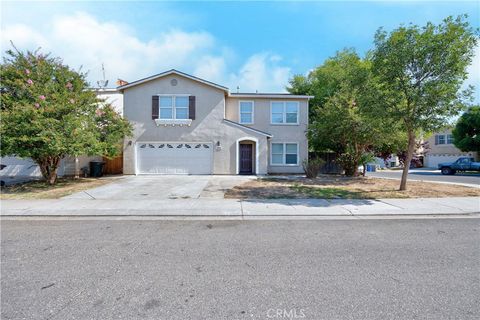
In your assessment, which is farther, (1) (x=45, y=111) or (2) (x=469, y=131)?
(2) (x=469, y=131)

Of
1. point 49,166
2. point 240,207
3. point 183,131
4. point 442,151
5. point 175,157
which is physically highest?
point 183,131

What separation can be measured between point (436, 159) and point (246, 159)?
98.9 ft

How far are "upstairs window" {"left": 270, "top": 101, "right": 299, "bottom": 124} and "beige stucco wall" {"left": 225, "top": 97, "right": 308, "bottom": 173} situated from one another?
0.29 m

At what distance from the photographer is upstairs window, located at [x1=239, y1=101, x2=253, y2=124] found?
18.2 m

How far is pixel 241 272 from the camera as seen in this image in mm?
3551

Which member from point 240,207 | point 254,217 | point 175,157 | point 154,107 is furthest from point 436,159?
point 254,217

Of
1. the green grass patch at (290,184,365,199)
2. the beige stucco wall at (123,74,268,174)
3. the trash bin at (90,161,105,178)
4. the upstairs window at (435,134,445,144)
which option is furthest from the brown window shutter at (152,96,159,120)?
the upstairs window at (435,134,445,144)

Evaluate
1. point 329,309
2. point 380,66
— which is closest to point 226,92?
point 380,66

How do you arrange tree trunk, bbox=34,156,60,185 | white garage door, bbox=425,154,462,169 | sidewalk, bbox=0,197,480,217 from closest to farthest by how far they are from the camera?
sidewalk, bbox=0,197,480,217
tree trunk, bbox=34,156,60,185
white garage door, bbox=425,154,462,169

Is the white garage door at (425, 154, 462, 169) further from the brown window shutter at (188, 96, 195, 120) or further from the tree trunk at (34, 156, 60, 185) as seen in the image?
the tree trunk at (34, 156, 60, 185)

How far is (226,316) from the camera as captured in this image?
8.41 ft

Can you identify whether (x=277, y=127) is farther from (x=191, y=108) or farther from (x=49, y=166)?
(x=49, y=166)

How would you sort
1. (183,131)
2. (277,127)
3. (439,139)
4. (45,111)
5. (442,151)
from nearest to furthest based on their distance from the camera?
(45,111)
(183,131)
(277,127)
(442,151)
(439,139)

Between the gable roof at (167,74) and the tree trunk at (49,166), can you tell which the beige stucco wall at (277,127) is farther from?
the tree trunk at (49,166)
